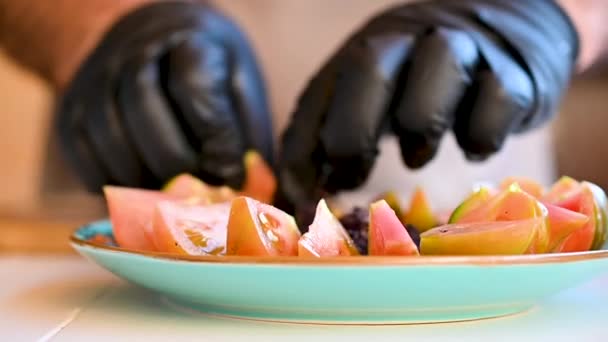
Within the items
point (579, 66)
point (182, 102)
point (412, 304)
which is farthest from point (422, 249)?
point (579, 66)

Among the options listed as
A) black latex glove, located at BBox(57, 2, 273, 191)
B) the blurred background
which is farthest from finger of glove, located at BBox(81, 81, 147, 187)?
the blurred background

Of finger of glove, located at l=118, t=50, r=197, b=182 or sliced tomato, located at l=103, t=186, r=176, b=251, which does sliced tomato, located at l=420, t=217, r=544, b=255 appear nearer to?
sliced tomato, located at l=103, t=186, r=176, b=251

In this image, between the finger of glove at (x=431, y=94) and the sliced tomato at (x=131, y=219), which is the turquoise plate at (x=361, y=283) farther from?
the finger of glove at (x=431, y=94)

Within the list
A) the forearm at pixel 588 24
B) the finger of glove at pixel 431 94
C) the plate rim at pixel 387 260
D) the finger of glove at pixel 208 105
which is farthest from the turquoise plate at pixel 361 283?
the forearm at pixel 588 24

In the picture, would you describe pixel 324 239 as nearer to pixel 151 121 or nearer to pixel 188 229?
pixel 188 229

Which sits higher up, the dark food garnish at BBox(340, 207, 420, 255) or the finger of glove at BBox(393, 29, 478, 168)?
the finger of glove at BBox(393, 29, 478, 168)

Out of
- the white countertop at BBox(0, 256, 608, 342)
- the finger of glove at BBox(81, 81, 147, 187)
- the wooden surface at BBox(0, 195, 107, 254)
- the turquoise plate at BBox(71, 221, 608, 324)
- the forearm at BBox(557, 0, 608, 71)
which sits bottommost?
the wooden surface at BBox(0, 195, 107, 254)

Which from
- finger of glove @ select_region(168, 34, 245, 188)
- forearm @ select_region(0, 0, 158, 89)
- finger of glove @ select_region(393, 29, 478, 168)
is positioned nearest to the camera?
finger of glove @ select_region(393, 29, 478, 168)

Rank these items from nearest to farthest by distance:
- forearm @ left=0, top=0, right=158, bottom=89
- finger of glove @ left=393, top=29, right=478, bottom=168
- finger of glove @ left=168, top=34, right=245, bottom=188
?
1. finger of glove @ left=393, top=29, right=478, bottom=168
2. finger of glove @ left=168, top=34, right=245, bottom=188
3. forearm @ left=0, top=0, right=158, bottom=89
